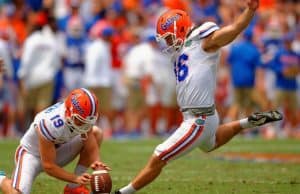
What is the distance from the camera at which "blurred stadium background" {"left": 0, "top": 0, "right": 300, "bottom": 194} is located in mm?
14469

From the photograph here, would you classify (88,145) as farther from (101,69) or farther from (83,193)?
(101,69)

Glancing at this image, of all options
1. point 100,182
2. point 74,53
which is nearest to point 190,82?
point 100,182

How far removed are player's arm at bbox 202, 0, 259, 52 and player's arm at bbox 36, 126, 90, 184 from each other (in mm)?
1522

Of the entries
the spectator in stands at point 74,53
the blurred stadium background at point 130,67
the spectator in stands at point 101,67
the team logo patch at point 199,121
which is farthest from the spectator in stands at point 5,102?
the team logo patch at point 199,121

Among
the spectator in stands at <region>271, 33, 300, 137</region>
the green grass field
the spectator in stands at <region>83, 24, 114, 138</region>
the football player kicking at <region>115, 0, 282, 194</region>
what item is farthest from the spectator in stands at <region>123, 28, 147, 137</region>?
the football player kicking at <region>115, 0, 282, 194</region>

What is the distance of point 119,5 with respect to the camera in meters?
16.9

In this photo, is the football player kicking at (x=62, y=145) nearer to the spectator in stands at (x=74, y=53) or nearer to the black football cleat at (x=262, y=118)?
the black football cleat at (x=262, y=118)

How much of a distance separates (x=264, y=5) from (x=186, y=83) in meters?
10.4

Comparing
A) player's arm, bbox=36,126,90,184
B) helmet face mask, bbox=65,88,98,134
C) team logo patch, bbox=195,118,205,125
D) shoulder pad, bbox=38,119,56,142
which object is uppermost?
helmet face mask, bbox=65,88,98,134

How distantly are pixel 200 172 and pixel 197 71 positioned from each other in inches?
102

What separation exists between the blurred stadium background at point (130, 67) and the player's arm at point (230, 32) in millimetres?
5778

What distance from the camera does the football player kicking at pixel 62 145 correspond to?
277 inches

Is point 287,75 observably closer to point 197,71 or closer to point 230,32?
point 197,71

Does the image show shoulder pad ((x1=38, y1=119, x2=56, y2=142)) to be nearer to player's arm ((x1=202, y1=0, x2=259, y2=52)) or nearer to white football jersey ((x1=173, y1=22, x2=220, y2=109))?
white football jersey ((x1=173, y1=22, x2=220, y2=109))
